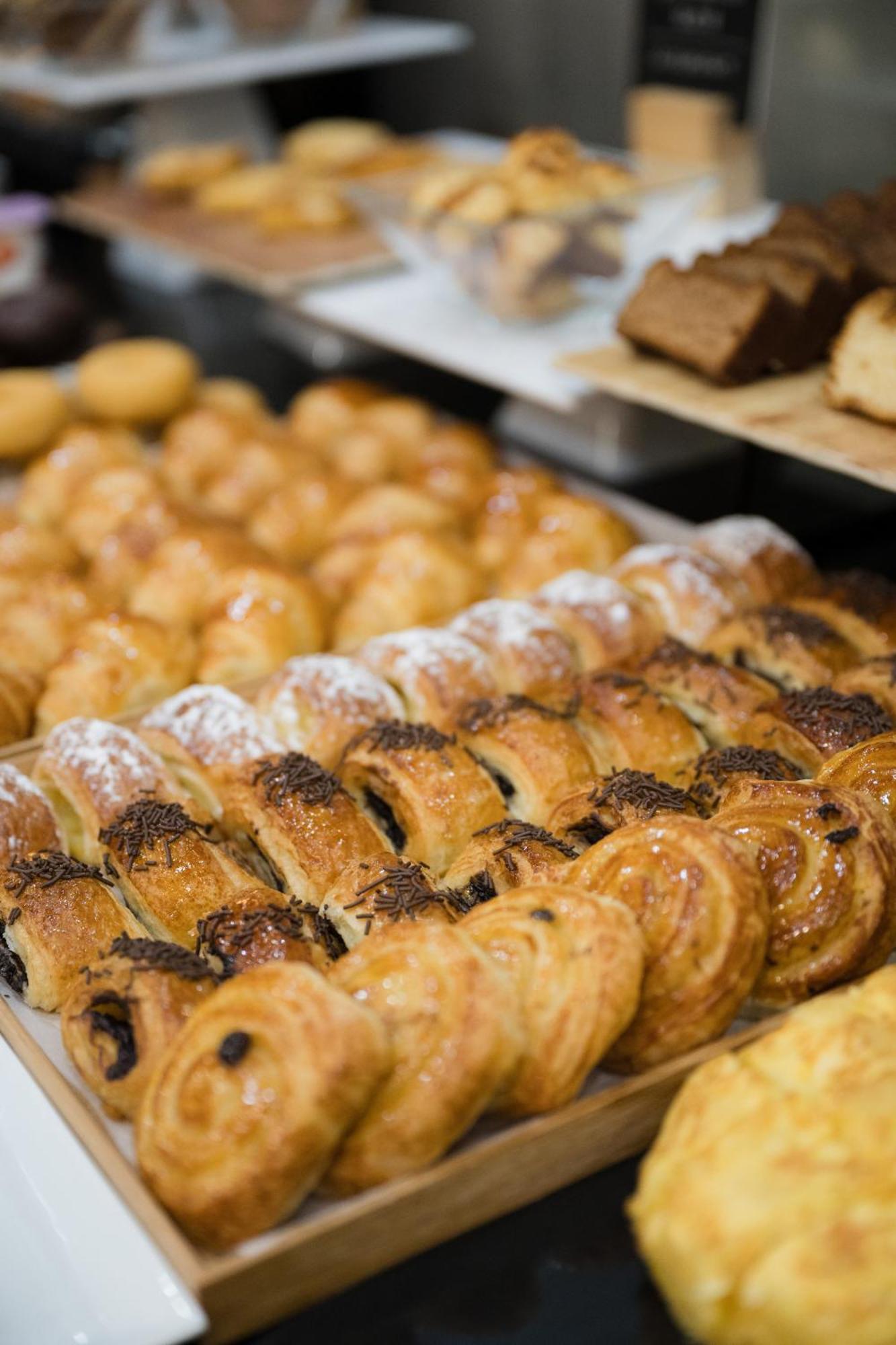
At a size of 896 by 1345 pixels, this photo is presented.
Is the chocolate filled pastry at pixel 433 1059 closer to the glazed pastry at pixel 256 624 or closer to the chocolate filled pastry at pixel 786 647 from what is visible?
the chocolate filled pastry at pixel 786 647

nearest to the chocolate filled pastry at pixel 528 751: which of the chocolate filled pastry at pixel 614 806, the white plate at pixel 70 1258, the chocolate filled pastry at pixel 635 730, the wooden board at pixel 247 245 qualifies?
the chocolate filled pastry at pixel 635 730

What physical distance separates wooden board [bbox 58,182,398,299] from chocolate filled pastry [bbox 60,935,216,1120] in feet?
9.18

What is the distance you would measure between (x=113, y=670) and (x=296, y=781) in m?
0.82

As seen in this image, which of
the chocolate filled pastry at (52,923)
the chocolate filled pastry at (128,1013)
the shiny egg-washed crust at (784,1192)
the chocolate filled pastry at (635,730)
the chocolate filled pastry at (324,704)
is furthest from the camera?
the chocolate filled pastry at (324,704)

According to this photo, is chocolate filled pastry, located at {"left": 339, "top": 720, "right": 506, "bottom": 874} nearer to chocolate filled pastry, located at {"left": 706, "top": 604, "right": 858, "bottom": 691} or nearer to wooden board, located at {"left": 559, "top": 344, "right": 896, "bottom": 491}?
chocolate filled pastry, located at {"left": 706, "top": 604, "right": 858, "bottom": 691}

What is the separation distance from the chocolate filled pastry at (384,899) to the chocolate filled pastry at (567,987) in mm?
186

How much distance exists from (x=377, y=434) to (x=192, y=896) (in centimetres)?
222

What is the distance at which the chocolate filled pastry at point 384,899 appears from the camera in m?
1.83

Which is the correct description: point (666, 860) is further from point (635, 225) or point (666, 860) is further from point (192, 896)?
point (635, 225)

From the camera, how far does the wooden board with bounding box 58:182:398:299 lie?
13.4 feet

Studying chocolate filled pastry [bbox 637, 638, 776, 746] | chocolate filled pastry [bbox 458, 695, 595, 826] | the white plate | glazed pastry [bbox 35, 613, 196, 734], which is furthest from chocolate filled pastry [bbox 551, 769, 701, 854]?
glazed pastry [bbox 35, 613, 196, 734]

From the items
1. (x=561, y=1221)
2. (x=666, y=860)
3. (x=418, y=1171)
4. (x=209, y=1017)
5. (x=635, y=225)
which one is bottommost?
(x=561, y=1221)

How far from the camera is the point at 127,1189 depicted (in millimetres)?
1547

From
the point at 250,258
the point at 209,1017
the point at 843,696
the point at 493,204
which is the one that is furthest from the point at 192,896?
the point at 250,258
